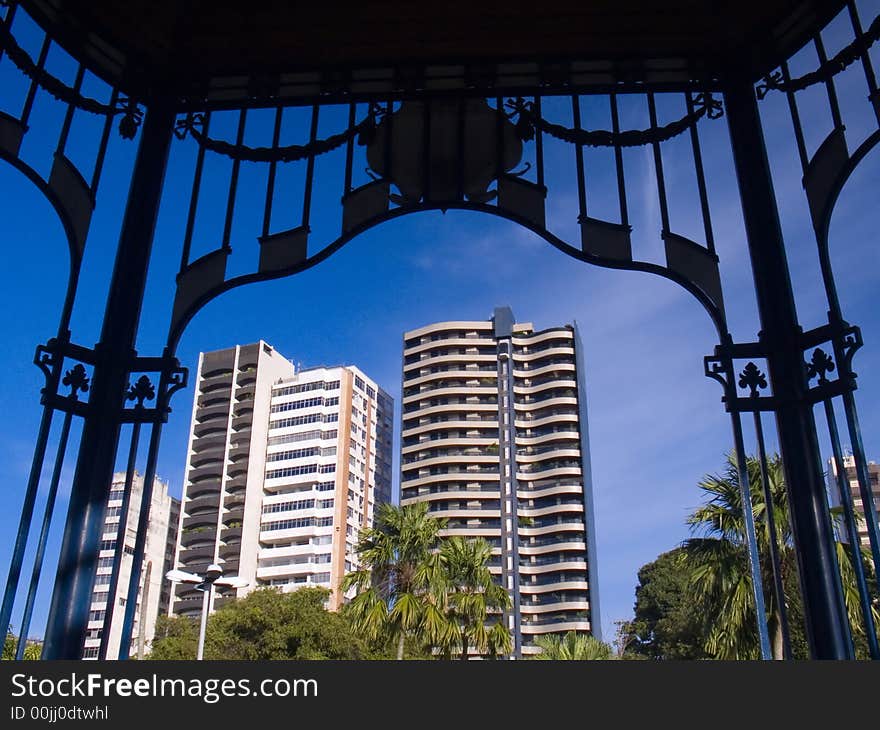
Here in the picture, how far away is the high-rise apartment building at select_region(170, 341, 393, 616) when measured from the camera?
68500mm

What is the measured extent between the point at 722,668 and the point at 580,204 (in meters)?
3.20

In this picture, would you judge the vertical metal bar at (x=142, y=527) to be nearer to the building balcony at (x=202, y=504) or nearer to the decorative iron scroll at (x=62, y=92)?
the decorative iron scroll at (x=62, y=92)

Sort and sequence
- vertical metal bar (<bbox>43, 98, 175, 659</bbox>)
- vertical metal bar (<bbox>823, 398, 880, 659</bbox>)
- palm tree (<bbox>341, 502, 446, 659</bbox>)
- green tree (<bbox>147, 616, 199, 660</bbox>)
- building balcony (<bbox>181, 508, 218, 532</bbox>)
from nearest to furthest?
vertical metal bar (<bbox>823, 398, 880, 659</bbox>), vertical metal bar (<bbox>43, 98, 175, 659</bbox>), palm tree (<bbox>341, 502, 446, 659</bbox>), green tree (<bbox>147, 616, 199, 660</bbox>), building balcony (<bbox>181, 508, 218, 532</bbox>)

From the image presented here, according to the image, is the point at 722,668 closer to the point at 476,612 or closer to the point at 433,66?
the point at 433,66

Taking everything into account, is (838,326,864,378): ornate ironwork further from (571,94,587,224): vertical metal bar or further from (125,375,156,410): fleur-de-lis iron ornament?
(125,375,156,410): fleur-de-lis iron ornament

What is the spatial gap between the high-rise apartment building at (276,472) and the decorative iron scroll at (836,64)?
2539 inches

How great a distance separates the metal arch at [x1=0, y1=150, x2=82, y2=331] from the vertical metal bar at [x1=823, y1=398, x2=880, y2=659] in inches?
145

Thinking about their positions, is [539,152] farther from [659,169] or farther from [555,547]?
[555,547]

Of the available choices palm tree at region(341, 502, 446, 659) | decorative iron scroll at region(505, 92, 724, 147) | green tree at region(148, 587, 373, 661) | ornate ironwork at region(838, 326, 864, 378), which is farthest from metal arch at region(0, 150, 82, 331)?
green tree at region(148, 587, 373, 661)

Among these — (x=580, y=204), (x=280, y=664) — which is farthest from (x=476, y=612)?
(x=280, y=664)

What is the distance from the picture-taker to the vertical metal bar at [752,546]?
3467mm

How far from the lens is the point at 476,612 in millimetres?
19047

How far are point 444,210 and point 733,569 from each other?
9.99 metres

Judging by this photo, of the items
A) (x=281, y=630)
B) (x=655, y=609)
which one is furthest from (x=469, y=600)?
(x=655, y=609)
